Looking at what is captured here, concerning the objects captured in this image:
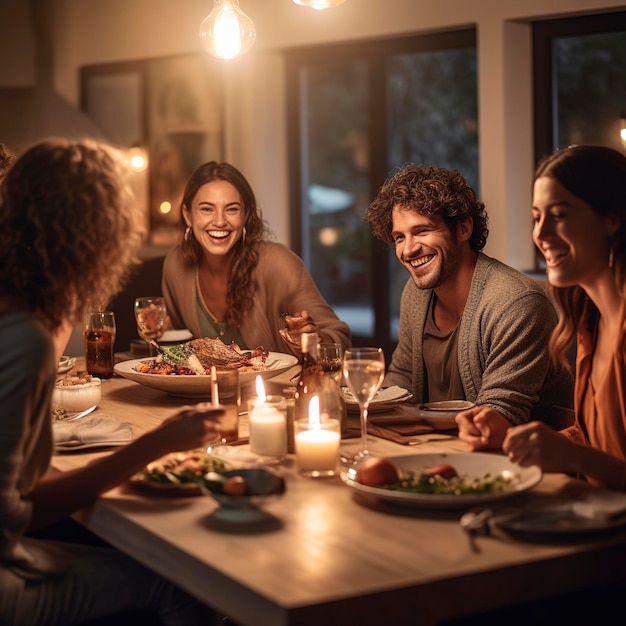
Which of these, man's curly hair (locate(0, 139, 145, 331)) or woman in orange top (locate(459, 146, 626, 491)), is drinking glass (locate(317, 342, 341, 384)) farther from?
man's curly hair (locate(0, 139, 145, 331))

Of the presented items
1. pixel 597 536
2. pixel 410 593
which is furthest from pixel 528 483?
pixel 410 593

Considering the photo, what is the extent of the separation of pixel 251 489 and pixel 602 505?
0.53 m

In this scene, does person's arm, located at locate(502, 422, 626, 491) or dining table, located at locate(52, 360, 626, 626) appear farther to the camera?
person's arm, located at locate(502, 422, 626, 491)

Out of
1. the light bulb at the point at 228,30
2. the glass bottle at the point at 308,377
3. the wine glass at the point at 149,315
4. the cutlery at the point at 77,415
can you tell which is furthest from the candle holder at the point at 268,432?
the light bulb at the point at 228,30

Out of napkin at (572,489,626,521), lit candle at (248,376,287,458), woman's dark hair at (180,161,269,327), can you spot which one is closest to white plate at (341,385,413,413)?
lit candle at (248,376,287,458)

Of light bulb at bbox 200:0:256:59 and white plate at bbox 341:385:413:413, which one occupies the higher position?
light bulb at bbox 200:0:256:59

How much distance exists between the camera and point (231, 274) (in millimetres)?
3672

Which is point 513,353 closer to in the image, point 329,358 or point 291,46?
point 329,358

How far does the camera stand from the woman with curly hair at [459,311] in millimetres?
2506

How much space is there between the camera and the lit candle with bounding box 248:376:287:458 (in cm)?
194

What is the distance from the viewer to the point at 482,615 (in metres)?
1.59

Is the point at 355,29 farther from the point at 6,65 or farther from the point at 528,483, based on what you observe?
the point at 528,483

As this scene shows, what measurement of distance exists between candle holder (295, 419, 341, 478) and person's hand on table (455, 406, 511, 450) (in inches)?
11.5

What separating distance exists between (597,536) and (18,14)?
6.09 m
